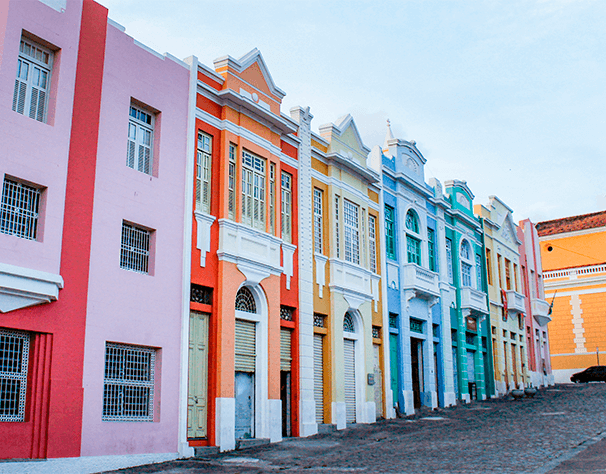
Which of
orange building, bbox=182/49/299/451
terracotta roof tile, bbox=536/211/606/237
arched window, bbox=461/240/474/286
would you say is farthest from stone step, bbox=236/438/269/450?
terracotta roof tile, bbox=536/211/606/237

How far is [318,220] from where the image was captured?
21281 millimetres

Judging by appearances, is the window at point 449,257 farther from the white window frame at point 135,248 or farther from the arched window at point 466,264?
the white window frame at point 135,248

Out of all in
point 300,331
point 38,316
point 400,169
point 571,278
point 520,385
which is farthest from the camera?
point 571,278

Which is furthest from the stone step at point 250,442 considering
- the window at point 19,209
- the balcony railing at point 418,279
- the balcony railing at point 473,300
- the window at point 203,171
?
the balcony railing at point 473,300

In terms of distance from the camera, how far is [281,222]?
63.8ft

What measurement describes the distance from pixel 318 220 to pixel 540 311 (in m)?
23.0

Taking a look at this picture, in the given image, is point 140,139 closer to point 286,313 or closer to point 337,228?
point 286,313

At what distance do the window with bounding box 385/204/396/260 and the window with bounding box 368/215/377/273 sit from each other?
904mm

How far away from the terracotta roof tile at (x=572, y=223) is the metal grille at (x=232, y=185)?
33.2 meters

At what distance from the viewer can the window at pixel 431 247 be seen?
28141mm

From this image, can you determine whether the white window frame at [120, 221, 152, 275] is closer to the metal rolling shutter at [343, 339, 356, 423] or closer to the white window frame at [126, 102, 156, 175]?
the white window frame at [126, 102, 156, 175]

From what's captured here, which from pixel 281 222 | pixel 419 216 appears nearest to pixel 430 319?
pixel 419 216

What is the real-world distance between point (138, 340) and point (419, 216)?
51.1ft

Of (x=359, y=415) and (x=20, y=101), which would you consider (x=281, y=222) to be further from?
(x=20, y=101)
